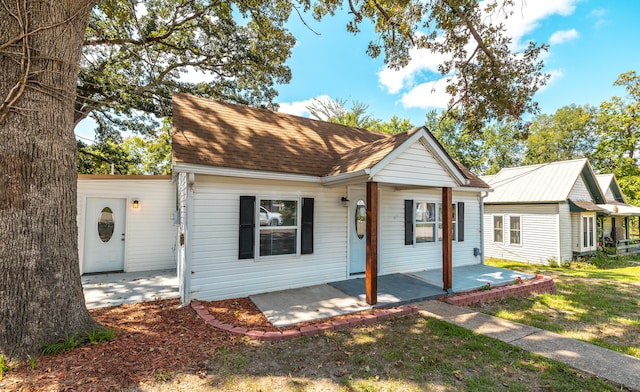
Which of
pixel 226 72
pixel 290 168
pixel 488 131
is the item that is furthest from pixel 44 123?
pixel 488 131

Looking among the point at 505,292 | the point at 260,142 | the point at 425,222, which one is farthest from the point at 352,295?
the point at 260,142

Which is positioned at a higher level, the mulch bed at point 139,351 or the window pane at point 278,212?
the window pane at point 278,212

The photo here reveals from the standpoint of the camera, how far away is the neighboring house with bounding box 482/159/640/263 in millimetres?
12258

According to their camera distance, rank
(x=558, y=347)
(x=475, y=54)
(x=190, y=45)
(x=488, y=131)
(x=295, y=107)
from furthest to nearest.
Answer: (x=488, y=131), (x=295, y=107), (x=190, y=45), (x=475, y=54), (x=558, y=347)

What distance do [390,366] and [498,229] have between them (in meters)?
13.6

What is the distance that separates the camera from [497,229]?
46.6 feet

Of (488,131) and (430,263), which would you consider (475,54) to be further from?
(488,131)

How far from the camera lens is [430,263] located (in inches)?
334

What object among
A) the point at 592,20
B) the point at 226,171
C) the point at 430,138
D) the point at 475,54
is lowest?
the point at 226,171

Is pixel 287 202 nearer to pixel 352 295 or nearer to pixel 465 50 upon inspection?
pixel 352 295

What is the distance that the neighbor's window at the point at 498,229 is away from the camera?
14002mm

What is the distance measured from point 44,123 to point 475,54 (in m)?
9.48

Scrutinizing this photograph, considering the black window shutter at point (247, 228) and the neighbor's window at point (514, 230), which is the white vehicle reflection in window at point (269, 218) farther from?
the neighbor's window at point (514, 230)

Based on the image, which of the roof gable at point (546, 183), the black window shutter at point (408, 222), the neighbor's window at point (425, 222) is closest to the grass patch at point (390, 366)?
the black window shutter at point (408, 222)
